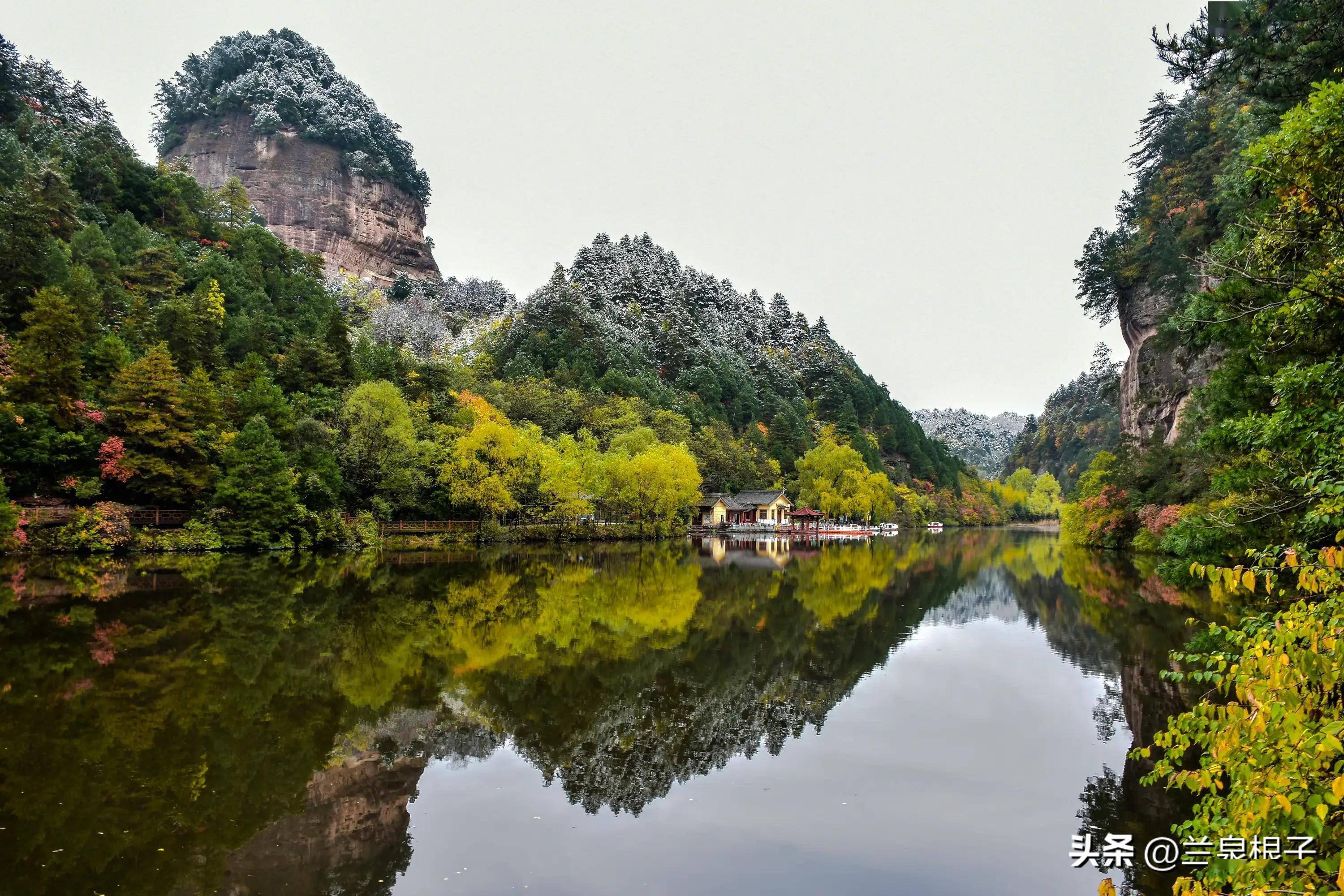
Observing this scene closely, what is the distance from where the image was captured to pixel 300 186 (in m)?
87.3

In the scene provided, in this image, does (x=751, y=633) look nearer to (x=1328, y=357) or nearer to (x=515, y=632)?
(x=515, y=632)

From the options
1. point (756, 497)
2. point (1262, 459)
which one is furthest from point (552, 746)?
point (756, 497)

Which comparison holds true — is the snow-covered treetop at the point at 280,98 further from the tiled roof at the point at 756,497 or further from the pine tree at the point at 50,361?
the pine tree at the point at 50,361

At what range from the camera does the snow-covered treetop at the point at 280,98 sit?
8838 cm

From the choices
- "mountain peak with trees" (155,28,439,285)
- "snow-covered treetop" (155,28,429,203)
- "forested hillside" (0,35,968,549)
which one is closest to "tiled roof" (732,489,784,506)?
"forested hillside" (0,35,968,549)

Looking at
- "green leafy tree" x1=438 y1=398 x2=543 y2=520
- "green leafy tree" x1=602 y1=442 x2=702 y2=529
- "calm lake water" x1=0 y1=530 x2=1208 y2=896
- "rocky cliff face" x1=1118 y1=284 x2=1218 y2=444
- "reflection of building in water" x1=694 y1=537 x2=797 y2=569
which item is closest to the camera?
"calm lake water" x1=0 y1=530 x2=1208 y2=896

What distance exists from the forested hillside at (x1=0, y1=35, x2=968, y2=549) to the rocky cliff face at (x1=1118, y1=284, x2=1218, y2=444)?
25.6 m

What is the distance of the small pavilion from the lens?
212ft

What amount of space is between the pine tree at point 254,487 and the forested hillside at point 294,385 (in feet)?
0.32

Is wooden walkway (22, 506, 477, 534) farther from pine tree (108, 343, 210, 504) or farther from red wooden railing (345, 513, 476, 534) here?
pine tree (108, 343, 210, 504)

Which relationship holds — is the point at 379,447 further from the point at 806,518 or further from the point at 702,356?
the point at 702,356

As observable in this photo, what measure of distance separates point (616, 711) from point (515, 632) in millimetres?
5441

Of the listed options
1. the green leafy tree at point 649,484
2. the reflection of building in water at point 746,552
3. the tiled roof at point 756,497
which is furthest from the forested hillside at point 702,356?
the reflection of building in water at point 746,552

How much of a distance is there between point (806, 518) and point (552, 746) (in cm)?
6008
